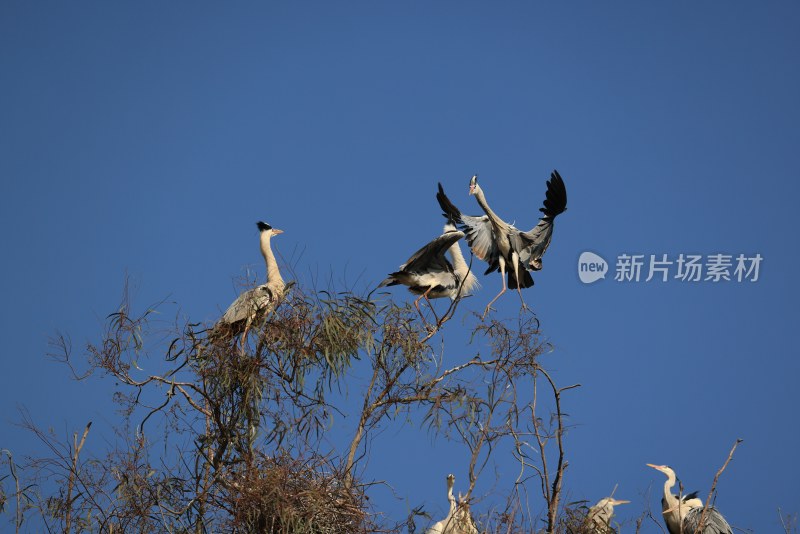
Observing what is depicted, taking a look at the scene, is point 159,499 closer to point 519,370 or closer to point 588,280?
point 519,370

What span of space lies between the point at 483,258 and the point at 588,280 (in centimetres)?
249

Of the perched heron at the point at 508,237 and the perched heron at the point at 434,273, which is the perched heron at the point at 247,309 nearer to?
the perched heron at the point at 434,273

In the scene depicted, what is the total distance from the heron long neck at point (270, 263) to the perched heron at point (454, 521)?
1.48 meters

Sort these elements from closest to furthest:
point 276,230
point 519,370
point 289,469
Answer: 1. point 289,469
2. point 519,370
3. point 276,230

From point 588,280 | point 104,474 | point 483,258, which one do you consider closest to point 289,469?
point 104,474

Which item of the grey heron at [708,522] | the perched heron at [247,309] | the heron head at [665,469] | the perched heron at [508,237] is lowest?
the grey heron at [708,522]

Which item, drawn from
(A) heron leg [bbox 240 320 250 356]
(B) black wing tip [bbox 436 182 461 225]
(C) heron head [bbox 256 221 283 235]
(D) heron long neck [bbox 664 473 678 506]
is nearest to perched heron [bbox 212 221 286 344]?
(A) heron leg [bbox 240 320 250 356]

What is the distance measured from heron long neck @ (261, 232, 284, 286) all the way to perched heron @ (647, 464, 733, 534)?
2.58 m

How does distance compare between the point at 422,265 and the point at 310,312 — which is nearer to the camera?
the point at 310,312

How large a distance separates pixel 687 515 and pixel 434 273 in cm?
212

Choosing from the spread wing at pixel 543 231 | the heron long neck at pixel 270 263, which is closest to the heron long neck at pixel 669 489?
the spread wing at pixel 543 231

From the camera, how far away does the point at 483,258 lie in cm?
720

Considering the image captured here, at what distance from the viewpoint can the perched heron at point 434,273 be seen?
6.84 m

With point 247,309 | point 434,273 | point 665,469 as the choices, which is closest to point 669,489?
point 665,469
